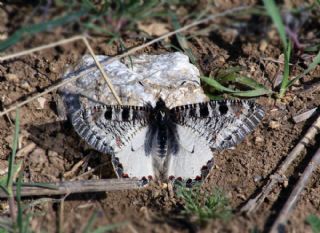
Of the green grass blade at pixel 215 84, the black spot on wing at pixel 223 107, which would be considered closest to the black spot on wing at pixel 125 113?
the black spot on wing at pixel 223 107

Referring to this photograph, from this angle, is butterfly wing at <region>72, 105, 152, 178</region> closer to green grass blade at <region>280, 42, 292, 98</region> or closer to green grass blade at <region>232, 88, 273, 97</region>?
green grass blade at <region>232, 88, 273, 97</region>

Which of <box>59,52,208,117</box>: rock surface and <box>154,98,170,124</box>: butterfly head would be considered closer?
<box>154,98,170,124</box>: butterfly head

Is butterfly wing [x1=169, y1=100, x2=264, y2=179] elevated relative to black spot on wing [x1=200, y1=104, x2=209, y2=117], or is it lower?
lower

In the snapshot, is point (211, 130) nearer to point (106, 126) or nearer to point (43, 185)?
point (106, 126)

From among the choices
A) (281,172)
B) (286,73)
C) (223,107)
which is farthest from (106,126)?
(286,73)

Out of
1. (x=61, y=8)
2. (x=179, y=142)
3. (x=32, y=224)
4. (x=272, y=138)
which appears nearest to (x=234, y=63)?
(x=272, y=138)

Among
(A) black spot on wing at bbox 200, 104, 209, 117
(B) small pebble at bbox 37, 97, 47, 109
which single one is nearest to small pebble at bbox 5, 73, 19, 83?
(B) small pebble at bbox 37, 97, 47, 109

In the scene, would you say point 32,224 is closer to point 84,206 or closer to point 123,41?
point 84,206
